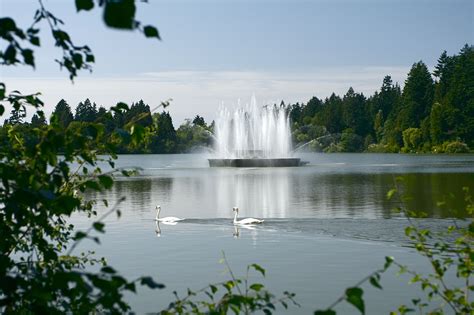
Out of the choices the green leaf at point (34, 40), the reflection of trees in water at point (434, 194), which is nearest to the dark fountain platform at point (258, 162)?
the reflection of trees in water at point (434, 194)

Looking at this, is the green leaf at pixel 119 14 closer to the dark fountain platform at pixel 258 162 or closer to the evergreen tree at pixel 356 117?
the dark fountain platform at pixel 258 162

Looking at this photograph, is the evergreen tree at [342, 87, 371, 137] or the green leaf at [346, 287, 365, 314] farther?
the evergreen tree at [342, 87, 371, 137]

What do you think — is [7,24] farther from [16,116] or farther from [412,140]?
[412,140]

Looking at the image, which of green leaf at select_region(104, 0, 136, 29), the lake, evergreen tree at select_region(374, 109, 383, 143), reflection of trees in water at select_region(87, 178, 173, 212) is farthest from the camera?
evergreen tree at select_region(374, 109, 383, 143)

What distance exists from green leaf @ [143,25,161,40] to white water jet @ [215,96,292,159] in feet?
204

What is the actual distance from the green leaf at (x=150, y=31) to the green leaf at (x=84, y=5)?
24 centimetres

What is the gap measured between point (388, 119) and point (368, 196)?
9497cm

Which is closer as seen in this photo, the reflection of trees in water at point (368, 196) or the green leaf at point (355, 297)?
the green leaf at point (355, 297)

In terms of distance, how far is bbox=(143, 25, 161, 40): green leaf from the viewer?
2.04m

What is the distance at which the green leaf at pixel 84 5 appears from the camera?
217cm

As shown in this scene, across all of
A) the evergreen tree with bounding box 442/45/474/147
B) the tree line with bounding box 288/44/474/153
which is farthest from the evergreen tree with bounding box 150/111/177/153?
the evergreen tree with bounding box 442/45/474/147

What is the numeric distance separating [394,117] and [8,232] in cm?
11794

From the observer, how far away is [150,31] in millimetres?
2057

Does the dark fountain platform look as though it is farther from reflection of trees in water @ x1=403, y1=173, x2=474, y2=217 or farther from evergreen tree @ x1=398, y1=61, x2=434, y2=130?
evergreen tree @ x1=398, y1=61, x2=434, y2=130
